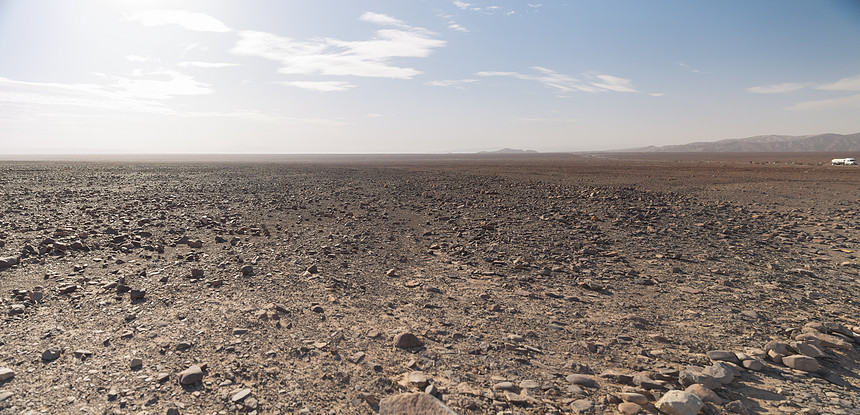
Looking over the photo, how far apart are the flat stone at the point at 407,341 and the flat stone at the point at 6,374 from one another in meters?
3.34

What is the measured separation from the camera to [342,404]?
333 cm

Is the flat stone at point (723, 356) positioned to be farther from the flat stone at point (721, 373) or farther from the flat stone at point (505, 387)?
the flat stone at point (505, 387)

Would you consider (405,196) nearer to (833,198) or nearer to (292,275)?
(292,275)

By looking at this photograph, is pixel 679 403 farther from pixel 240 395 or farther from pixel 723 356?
pixel 240 395

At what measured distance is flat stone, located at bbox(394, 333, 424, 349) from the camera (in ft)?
14.2

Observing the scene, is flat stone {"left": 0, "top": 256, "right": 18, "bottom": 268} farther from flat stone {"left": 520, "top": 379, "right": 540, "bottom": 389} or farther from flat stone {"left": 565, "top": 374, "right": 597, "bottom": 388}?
flat stone {"left": 565, "top": 374, "right": 597, "bottom": 388}

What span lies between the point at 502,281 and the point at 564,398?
330 centimetres

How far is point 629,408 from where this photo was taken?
3.21 m

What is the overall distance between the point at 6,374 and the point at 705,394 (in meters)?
5.86

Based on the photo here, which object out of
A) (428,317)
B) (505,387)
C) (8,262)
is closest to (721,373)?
(505,387)

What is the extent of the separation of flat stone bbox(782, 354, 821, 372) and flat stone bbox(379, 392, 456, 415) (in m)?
3.33

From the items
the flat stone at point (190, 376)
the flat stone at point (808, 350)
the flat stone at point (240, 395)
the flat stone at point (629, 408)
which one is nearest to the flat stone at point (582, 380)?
the flat stone at point (629, 408)

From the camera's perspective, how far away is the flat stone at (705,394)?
332cm

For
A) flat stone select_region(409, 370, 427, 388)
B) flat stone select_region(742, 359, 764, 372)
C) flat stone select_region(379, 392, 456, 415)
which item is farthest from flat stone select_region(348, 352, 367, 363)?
flat stone select_region(742, 359, 764, 372)
